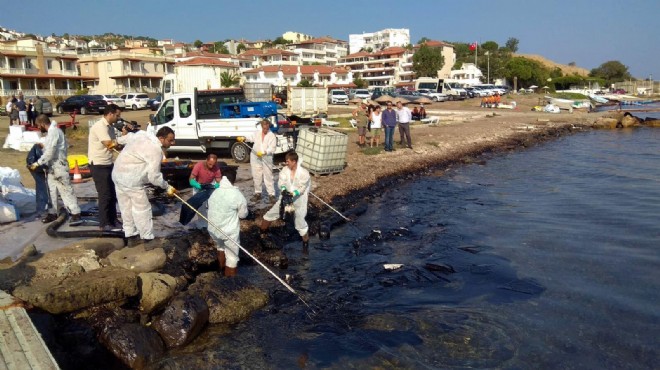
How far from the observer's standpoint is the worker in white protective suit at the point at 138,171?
7.05 meters

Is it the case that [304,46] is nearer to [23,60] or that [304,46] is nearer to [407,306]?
[23,60]

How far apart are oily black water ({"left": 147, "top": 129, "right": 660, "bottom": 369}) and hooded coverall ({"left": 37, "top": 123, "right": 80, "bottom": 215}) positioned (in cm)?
354

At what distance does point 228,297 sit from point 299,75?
7869 centimetres

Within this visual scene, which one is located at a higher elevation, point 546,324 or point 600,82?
point 600,82

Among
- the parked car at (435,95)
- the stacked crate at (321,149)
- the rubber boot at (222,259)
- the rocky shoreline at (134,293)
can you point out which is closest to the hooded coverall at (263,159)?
the rocky shoreline at (134,293)

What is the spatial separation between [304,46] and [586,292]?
11685cm

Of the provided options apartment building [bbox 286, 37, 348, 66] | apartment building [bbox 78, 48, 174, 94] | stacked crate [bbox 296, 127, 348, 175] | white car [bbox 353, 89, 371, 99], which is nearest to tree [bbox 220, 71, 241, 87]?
white car [bbox 353, 89, 371, 99]

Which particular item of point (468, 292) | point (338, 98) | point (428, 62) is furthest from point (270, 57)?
point (468, 292)

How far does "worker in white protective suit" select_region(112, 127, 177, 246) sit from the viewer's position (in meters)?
7.05

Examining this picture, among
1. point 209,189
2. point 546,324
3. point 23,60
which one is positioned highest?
point 23,60

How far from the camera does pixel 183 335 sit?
587cm

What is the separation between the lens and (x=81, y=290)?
234 inches

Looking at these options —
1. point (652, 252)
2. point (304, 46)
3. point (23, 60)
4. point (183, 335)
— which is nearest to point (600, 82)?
point (304, 46)

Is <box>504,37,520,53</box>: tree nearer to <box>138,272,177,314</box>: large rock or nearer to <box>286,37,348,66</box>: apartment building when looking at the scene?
<box>286,37,348,66</box>: apartment building
